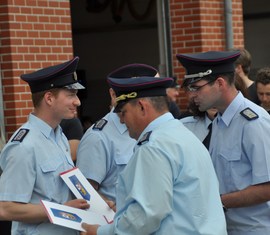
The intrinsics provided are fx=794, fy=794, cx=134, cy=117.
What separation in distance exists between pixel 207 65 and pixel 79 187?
104 cm

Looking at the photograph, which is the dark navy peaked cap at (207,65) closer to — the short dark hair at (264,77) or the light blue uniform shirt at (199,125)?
the light blue uniform shirt at (199,125)

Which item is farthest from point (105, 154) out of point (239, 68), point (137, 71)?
point (239, 68)

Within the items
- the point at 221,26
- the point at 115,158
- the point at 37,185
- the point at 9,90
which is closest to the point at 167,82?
the point at 37,185

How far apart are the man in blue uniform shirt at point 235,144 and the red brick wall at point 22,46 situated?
2.95 metres

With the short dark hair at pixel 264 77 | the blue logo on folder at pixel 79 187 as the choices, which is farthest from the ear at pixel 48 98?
the short dark hair at pixel 264 77

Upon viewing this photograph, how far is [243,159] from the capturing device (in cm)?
457

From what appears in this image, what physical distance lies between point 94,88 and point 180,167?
1050 centimetres

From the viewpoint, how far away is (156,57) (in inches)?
554

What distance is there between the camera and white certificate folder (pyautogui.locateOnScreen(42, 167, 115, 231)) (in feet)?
13.5

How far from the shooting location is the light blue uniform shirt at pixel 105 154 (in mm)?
5012

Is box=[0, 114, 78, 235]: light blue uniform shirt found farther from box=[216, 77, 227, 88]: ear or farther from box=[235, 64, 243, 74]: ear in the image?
box=[235, 64, 243, 74]: ear

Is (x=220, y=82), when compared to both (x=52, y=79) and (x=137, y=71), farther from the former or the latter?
(x=52, y=79)

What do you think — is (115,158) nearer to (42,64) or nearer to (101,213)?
(101,213)

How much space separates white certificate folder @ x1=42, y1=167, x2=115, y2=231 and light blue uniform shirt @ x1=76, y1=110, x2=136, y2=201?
1.59 feet
